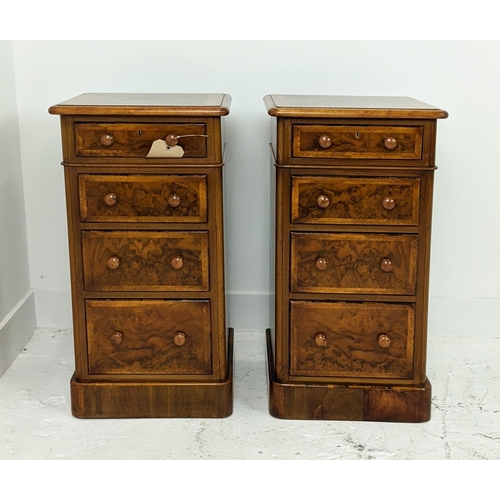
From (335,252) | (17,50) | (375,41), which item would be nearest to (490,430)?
(335,252)

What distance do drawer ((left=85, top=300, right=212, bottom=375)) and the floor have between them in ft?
0.59

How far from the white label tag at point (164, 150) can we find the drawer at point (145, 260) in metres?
0.25

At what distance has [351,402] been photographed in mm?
2365

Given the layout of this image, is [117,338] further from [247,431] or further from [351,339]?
[351,339]

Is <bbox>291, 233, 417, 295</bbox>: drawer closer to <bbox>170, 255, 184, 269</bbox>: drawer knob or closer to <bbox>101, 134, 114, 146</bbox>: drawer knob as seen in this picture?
<bbox>170, 255, 184, 269</bbox>: drawer knob

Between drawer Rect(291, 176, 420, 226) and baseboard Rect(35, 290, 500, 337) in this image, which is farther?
baseboard Rect(35, 290, 500, 337)

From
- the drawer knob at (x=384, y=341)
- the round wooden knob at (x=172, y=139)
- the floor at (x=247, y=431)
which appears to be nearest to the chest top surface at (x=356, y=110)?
the round wooden knob at (x=172, y=139)

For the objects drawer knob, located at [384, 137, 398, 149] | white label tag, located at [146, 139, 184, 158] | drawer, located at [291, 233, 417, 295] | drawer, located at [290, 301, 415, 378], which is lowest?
drawer, located at [290, 301, 415, 378]

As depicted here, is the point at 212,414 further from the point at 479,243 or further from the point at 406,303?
the point at 479,243

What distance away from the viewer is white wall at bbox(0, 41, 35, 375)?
2.78 meters

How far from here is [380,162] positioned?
221cm

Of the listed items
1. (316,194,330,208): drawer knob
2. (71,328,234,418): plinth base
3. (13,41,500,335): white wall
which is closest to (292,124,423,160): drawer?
(316,194,330,208): drawer knob

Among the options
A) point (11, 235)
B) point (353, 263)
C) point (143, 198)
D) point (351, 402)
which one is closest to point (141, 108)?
point (143, 198)

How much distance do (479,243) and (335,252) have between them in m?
0.99
